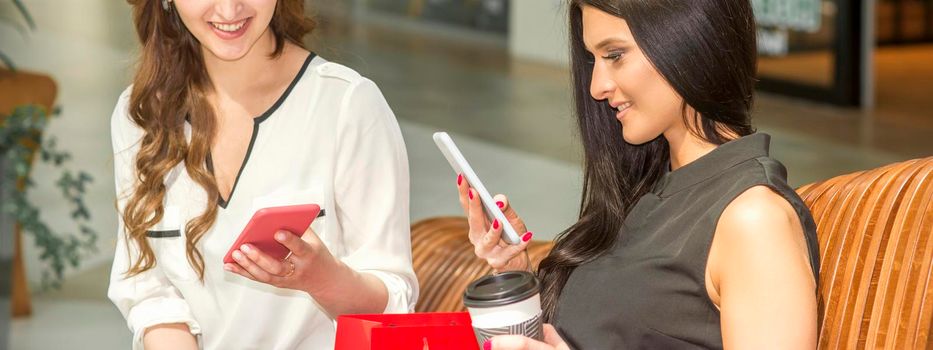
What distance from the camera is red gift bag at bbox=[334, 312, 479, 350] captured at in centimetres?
183

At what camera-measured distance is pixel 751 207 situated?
1775mm

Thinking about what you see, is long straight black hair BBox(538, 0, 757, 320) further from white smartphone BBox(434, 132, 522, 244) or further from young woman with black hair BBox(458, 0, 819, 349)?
white smartphone BBox(434, 132, 522, 244)

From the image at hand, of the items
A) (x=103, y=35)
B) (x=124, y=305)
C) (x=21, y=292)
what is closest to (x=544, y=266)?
(x=124, y=305)

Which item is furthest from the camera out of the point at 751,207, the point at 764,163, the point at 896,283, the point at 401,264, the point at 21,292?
the point at 21,292

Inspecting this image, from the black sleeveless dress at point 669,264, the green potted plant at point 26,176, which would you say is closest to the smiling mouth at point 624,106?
the black sleeveless dress at point 669,264

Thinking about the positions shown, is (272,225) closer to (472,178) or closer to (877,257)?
(472,178)

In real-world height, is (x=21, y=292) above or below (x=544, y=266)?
below

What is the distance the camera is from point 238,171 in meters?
2.24

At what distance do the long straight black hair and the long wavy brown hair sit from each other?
54 cm

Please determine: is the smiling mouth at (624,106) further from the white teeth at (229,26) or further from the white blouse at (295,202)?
the white teeth at (229,26)

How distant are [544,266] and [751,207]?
0.56 meters

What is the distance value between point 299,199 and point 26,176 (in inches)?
103

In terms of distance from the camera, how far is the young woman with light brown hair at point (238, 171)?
2.18 m

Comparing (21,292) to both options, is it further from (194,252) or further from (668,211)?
(668,211)
